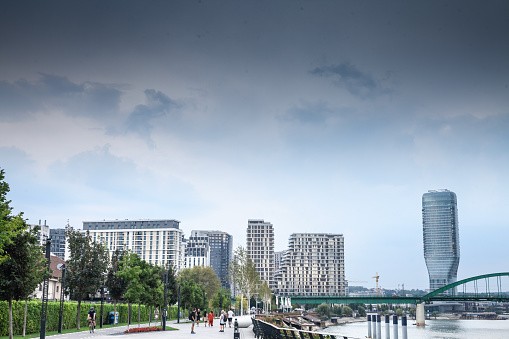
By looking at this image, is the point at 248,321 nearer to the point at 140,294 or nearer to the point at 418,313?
the point at 140,294

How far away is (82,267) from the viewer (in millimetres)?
43188

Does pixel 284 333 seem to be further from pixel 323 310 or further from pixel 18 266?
pixel 323 310

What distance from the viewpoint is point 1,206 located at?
25.3 meters

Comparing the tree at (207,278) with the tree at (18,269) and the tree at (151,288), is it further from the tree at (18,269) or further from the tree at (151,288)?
the tree at (18,269)

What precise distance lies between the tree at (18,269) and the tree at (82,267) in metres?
14.2

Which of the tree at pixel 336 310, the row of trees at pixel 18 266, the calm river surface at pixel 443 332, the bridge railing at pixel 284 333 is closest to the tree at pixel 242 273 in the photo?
the calm river surface at pixel 443 332

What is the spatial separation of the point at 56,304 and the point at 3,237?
18.5 meters

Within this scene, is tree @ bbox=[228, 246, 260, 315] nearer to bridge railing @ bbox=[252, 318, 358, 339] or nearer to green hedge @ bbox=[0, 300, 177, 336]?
green hedge @ bbox=[0, 300, 177, 336]

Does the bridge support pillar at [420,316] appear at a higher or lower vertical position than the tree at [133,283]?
lower

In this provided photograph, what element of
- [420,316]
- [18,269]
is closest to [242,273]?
[420,316]

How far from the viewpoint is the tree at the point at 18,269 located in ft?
90.6

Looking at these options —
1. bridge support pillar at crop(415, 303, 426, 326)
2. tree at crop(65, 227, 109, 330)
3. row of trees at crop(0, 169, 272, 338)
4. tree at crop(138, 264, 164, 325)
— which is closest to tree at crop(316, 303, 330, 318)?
bridge support pillar at crop(415, 303, 426, 326)

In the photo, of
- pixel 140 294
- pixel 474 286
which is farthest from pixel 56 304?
pixel 474 286

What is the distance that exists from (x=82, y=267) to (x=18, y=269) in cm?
1552
